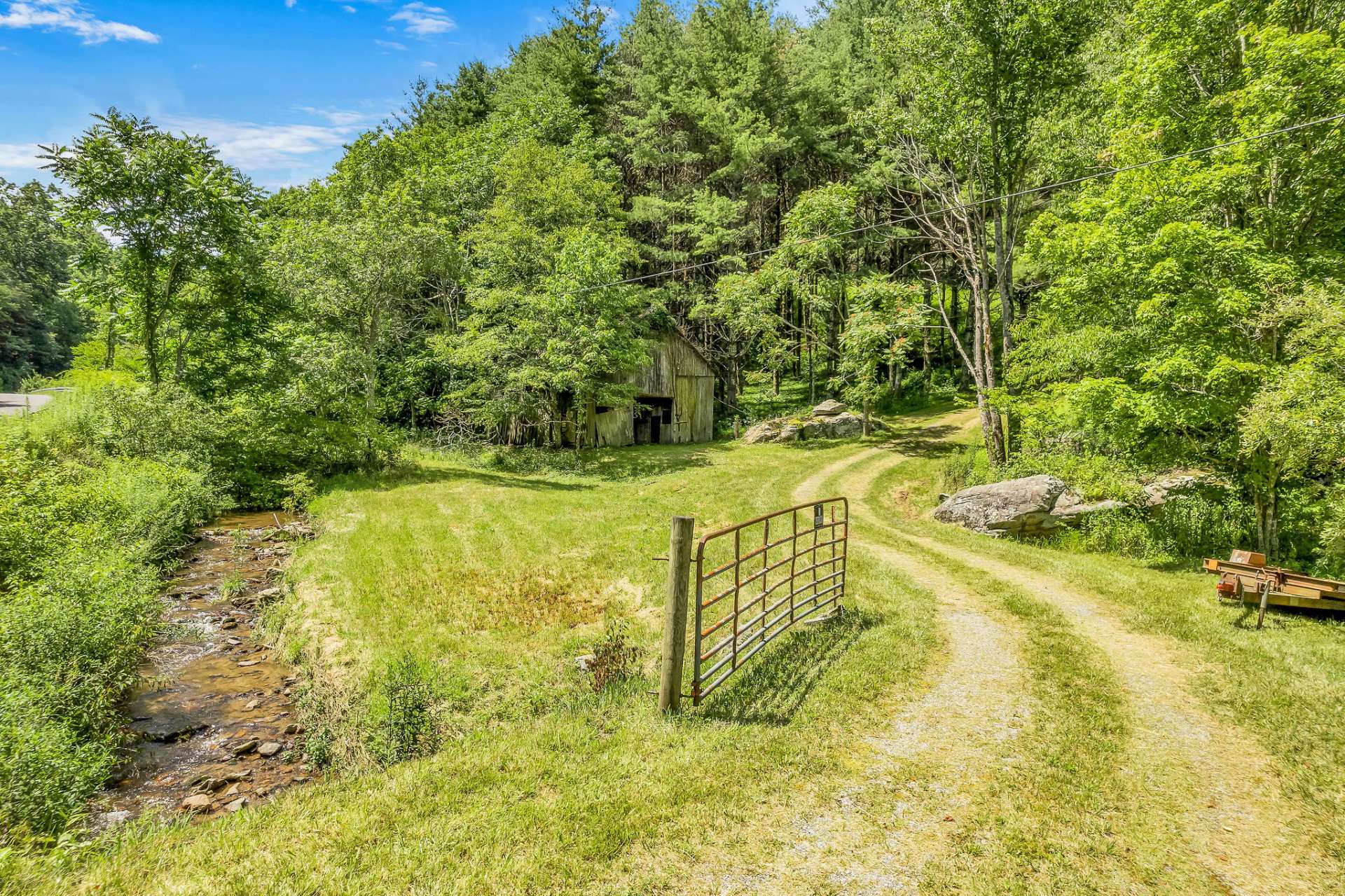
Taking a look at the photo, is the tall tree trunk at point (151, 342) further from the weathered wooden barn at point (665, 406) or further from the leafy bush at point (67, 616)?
the weathered wooden barn at point (665, 406)

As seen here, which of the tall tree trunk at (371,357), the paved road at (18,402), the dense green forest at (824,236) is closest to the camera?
the dense green forest at (824,236)

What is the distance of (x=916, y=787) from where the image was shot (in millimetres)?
5055

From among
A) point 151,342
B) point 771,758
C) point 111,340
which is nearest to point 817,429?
point 771,758

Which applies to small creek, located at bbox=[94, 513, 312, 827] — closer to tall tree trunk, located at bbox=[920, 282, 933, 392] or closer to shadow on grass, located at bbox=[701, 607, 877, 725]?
shadow on grass, located at bbox=[701, 607, 877, 725]

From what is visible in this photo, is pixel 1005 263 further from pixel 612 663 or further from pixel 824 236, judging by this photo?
pixel 612 663

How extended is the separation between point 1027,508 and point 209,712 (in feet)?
53.2

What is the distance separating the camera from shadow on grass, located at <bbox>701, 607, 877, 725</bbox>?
622cm

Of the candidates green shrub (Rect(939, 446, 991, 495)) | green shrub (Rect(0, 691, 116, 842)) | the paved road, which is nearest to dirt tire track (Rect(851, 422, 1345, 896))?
green shrub (Rect(0, 691, 116, 842))

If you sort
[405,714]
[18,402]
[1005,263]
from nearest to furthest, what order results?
[405,714]
[1005,263]
[18,402]

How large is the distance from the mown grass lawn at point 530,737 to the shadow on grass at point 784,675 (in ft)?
0.10

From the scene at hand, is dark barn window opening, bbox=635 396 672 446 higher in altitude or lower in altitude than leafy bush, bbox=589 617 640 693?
higher

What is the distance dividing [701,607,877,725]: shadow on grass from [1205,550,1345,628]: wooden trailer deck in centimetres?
546

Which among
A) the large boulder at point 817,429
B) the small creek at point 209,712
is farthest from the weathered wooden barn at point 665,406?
the small creek at point 209,712

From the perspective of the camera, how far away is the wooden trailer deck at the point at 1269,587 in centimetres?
841
